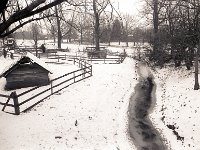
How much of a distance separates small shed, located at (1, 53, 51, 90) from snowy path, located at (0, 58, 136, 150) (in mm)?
3185

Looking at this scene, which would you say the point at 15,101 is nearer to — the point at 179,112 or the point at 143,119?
the point at 143,119

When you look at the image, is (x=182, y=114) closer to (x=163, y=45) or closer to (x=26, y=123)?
(x=26, y=123)

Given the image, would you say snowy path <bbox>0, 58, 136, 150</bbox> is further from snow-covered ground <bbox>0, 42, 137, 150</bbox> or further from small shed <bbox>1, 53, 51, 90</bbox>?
small shed <bbox>1, 53, 51, 90</bbox>

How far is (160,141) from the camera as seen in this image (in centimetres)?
1314

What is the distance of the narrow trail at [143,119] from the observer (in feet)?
42.3

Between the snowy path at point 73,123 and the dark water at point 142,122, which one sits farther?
the dark water at point 142,122

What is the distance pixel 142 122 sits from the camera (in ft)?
51.5

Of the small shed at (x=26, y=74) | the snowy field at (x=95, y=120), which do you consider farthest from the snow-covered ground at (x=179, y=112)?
the small shed at (x=26, y=74)

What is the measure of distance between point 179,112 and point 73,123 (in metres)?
6.84

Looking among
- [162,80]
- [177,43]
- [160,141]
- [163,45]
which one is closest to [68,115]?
[160,141]

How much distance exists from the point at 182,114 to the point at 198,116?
1131 mm

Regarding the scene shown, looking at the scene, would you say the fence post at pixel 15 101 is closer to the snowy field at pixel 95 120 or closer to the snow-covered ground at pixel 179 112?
the snowy field at pixel 95 120

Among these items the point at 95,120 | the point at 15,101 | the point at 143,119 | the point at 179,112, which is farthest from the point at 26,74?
the point at 179,112

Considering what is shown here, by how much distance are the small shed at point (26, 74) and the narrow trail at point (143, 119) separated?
7878mm
